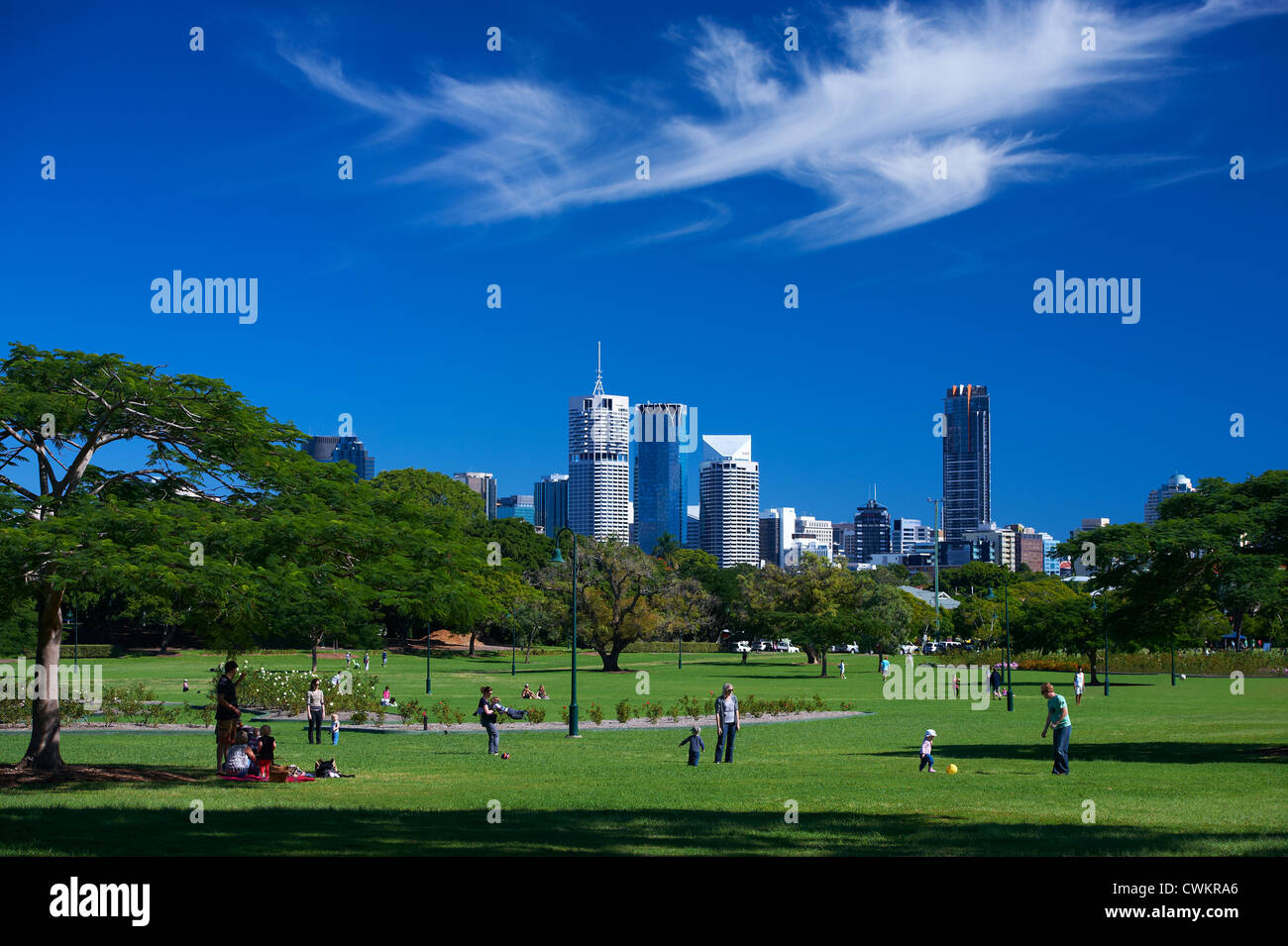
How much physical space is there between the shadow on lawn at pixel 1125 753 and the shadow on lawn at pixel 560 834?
430 inches

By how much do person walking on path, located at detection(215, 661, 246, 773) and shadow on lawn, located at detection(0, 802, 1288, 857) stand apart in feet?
13.7

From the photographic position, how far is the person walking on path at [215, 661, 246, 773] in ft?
69.4

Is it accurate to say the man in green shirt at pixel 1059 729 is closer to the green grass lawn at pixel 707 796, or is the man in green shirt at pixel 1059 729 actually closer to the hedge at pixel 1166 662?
the green grass lawn at pixel 707 796

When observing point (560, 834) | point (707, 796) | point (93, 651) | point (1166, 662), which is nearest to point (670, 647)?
point (1166, 662)

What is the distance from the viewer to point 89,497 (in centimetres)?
1948

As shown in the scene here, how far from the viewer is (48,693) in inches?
801

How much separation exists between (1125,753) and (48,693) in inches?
941

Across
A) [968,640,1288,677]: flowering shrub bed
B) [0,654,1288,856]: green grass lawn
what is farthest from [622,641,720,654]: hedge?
[0,654,1288,856]: green grass lawn

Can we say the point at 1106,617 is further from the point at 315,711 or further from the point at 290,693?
the point at 290,693

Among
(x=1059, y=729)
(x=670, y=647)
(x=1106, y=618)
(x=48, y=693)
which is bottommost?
(x=670, y=647)

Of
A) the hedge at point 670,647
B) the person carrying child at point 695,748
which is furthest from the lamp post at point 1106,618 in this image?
the hedge at point 670,647

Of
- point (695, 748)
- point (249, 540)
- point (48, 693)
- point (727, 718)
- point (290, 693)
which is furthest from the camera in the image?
point (290, 693)
